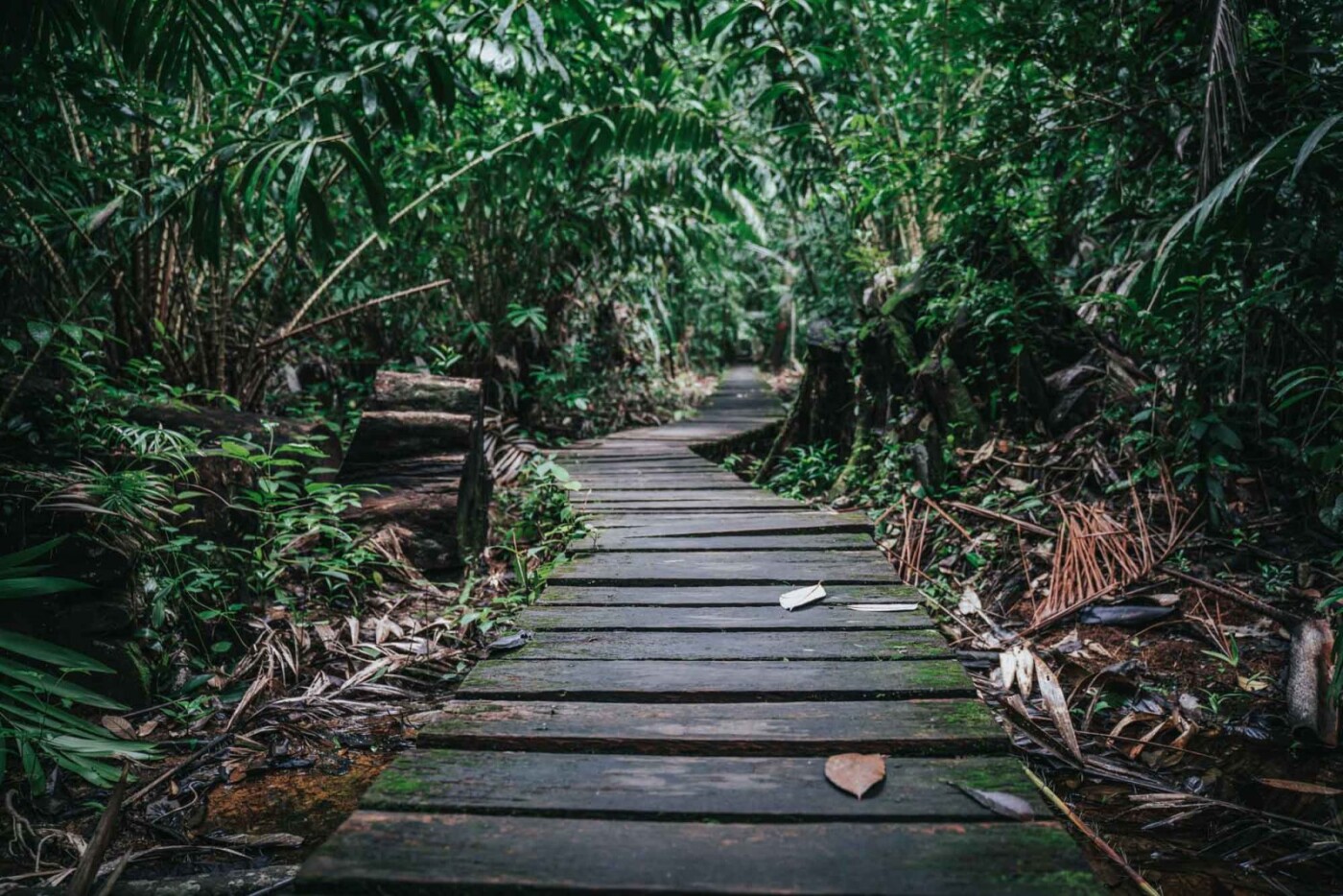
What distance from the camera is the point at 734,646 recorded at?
6.73 feet

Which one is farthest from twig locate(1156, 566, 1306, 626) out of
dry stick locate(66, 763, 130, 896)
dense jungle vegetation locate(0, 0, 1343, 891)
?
dry stick locate(66, 763, 130, 896)

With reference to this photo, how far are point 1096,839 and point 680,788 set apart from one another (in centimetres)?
108

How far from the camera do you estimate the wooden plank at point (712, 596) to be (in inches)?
95.0

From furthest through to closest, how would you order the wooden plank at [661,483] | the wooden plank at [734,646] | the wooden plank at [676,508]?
the wooden plank at [661,483] < the wooden plank at [676,508] < the wooden plank at [734,646]

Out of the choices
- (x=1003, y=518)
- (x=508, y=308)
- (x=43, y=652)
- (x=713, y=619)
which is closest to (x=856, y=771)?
(x=713, y=619)

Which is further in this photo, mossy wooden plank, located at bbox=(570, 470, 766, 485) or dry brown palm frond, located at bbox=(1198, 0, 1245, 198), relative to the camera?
mossy wooden plank, located at bbox=(570, 470, 766, 485)

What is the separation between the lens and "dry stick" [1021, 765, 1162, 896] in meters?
1.47

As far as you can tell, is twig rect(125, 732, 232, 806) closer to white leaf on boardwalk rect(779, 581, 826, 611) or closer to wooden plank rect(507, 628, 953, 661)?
wooden plank rect(507, 628, 953, 661)

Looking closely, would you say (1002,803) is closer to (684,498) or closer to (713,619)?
(713,619)

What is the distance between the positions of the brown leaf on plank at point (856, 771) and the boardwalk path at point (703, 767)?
0.08 ft

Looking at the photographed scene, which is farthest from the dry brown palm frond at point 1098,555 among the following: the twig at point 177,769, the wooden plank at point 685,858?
the twig at point 177,769

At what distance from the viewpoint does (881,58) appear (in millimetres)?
6816

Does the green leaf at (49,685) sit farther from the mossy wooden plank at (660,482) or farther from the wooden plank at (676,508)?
the mossy wooden plank at (660,482)

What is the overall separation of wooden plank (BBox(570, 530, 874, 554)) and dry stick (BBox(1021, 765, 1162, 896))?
1.32 meters
